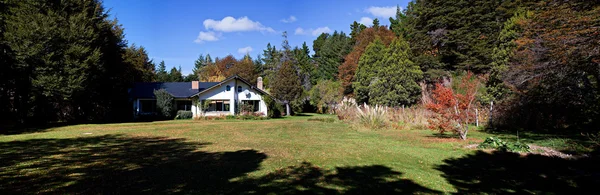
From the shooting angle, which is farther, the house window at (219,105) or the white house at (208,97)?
the house window at (219,105)

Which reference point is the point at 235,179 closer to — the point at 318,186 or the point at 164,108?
the point at 318,186

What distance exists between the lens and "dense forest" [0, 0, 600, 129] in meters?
11.4

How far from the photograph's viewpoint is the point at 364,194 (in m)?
4.96

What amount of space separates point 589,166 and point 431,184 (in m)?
4.92

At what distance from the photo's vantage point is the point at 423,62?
3384cm

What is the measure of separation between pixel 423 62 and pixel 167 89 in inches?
1143

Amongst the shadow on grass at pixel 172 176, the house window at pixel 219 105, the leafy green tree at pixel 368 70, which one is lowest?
the shadow on grass at pixel 172 176

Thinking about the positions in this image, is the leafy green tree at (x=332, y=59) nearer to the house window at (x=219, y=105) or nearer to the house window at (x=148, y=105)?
the house window at (x=219, y=105)

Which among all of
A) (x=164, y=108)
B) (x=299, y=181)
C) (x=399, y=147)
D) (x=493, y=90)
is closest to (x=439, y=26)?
(x=493, y=90)

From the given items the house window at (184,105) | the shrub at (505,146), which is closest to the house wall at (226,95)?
the house window at (184,105)

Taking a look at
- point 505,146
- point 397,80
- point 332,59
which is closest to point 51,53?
point 505,146

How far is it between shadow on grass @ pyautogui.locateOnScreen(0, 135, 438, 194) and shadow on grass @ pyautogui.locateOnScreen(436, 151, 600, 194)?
1.35 metres

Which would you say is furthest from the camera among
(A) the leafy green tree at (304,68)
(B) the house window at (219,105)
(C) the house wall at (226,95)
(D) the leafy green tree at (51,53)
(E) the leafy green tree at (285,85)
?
(A) the leafy green tree at (304,68)

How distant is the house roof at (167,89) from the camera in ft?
100
